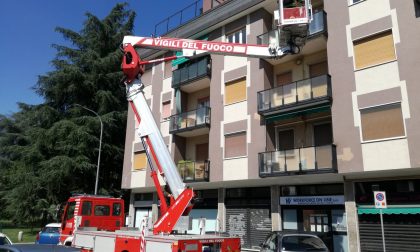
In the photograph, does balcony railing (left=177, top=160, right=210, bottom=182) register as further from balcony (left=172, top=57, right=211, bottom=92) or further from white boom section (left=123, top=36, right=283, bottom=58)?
white boom section (left=123, top=36, right=283, bottom=58)

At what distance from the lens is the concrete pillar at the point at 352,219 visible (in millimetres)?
15305

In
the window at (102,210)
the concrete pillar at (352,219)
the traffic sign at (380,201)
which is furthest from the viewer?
the window at (102,210)

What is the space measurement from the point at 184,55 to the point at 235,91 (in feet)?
28.6

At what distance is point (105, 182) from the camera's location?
1366 inches

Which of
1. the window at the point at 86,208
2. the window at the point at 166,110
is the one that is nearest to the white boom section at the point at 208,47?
the window at the point at 86,208

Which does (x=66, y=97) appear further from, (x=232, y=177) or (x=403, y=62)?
(x=403, y=62)

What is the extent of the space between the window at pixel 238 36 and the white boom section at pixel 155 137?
10.2 m

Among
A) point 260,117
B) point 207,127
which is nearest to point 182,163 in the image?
point 207,127

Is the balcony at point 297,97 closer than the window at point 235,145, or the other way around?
the balcony at point 297,97

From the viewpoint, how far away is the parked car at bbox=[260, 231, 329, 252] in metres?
9.89

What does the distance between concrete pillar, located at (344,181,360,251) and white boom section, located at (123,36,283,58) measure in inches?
313

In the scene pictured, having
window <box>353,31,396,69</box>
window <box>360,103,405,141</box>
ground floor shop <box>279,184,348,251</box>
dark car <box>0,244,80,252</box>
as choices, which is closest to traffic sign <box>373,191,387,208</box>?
window <box>360,103,405,141</box>

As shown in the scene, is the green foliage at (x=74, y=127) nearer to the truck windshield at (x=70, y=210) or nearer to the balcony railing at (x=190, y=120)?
the balcony railing at (x=190, y=120)

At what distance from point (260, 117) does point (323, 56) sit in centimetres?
435
